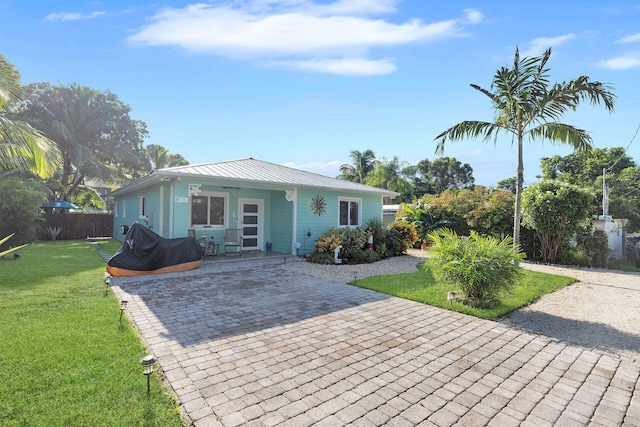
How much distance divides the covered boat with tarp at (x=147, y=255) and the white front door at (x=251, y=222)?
3.57 m

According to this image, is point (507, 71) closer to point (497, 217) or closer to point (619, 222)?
point (497, 217)

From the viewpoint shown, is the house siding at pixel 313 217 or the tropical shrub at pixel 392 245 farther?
the tropical shrub at pixel 392 245

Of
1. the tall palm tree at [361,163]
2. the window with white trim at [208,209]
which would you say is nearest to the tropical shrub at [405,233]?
the window with white trim at [208,209]

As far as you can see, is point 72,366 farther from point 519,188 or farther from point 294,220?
point 519,188

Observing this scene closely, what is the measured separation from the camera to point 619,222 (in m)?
11.6

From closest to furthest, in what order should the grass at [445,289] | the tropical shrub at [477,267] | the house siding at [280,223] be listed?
1. the tropical shrub at [477,267]
2. the grass at [445,289]
3. the house siding at [280,223]

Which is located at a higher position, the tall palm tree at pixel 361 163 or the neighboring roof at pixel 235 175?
the tall palm tree at pixel 361 163

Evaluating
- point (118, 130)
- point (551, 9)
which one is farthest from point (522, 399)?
point (118, 130)

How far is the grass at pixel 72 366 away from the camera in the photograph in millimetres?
2549

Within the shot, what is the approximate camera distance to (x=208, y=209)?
11359 millimetres

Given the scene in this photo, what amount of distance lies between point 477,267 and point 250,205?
28.9ft

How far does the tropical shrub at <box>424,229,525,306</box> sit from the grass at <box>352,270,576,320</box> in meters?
0.29

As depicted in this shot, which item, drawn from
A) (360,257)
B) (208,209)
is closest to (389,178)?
(360,257)

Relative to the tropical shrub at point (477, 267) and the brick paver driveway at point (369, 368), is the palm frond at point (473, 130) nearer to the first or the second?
the tropical shrub at point (477, 267)
